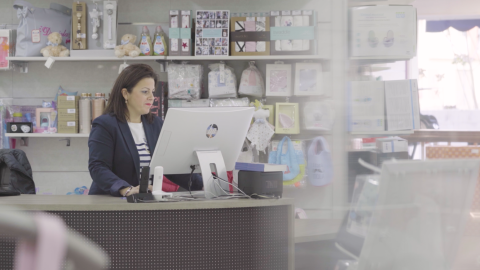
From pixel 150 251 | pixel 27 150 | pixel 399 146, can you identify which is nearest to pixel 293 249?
pixel 150 251

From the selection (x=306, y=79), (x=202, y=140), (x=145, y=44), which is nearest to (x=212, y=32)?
(x=145, y=44)

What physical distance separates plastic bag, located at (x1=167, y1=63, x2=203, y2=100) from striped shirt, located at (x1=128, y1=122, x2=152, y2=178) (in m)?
0.92

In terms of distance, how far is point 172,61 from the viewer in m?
3.38

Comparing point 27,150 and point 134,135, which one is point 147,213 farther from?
point 27,150

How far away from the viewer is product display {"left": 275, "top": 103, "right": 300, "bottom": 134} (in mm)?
3277

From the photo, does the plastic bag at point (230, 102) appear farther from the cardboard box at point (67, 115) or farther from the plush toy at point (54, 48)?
the plush toy at point (54, 48)

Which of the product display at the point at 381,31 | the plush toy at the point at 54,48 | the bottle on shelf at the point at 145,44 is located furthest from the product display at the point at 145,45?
the product display at the point at 381,31

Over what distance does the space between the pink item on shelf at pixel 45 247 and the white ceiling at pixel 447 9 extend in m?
0.95

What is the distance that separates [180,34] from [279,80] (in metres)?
0.85

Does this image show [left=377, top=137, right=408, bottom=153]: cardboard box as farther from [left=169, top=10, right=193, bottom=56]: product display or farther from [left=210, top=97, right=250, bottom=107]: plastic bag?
[left=169, top=10, right=193, bottom=56]: product display

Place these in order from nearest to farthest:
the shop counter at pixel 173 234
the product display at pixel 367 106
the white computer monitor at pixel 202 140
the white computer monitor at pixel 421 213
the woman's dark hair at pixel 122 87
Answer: the white computer monitor at pixel 421 213
the product display at pixel 367 106
the shop counter at pixel 173 234
the white computer monitor at pixel 202 140
the woman's dark hair at pixel 122 87

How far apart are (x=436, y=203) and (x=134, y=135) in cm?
172

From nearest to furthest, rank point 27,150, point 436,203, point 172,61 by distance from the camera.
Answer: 1. point 436,203
2. point 172,61
3. point 27,150

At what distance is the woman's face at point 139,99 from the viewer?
2.34 m
